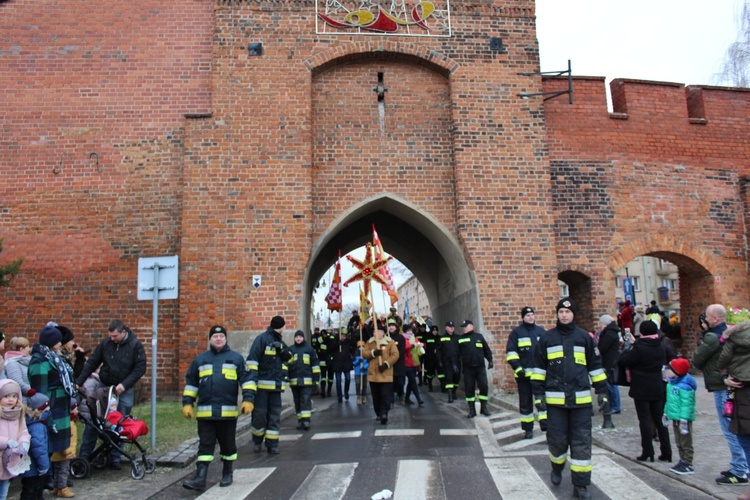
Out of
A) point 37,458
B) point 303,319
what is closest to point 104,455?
point 37,458

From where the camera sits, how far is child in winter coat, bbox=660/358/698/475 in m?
6.35

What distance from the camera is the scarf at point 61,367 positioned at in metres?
5.98

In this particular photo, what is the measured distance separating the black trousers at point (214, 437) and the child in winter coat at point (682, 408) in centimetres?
482

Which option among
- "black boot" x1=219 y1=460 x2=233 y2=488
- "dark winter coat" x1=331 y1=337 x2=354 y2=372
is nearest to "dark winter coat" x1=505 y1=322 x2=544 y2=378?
"black boot" x1=219 y1=460 x2=233 y2=488

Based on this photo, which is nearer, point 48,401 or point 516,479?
point 48,401

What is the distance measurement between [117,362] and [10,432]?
2.34m

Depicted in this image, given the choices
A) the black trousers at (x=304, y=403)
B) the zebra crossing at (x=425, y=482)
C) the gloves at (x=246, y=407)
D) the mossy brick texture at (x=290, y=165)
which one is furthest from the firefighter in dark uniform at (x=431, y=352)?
the gloves at (x=246, y=407)

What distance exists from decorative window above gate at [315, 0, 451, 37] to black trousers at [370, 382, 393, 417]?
27.0 ft

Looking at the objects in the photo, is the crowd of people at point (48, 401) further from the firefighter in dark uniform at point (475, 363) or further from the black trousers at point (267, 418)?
the firefighter in dark uniform at point (475, 363)

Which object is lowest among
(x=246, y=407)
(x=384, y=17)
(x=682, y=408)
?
(x=682, y=408)

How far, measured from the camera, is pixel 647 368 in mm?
6859

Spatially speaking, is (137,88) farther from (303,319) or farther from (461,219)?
(461,219)

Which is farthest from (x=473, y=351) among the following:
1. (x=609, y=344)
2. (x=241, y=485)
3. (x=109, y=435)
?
(x=109, y=435)

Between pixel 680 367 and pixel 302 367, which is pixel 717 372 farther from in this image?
pixel 302 367
